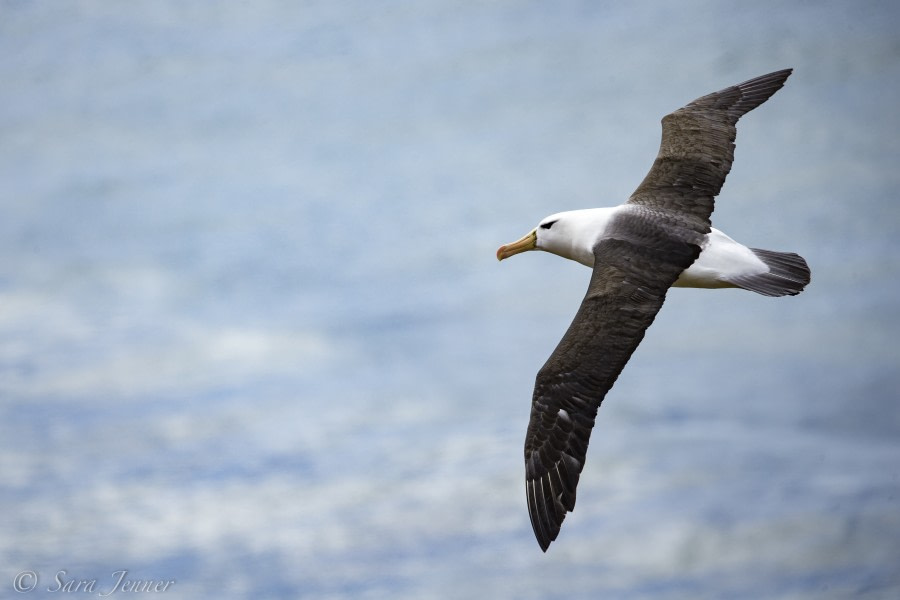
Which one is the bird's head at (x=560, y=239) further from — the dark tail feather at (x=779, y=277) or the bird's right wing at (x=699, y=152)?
the dark tail feather at (x=779, y=277)

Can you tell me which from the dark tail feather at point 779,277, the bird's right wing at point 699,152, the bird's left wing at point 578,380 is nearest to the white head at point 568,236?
the bird's right wing at point 699,152

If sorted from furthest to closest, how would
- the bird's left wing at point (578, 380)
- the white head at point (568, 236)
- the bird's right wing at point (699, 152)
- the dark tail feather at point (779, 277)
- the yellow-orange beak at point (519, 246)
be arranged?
the yellow-orange beak at point (519, 246)
the bird's right wing at point (699, 152)
the white head at point (568, 236)
the dark tail feather at point (779, 277)
the bird's left wing at point (578, 380)

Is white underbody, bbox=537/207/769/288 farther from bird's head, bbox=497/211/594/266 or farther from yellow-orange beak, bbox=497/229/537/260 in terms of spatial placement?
yellow-orange beak, bbox=497/229/537/260

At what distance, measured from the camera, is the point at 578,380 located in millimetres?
11977

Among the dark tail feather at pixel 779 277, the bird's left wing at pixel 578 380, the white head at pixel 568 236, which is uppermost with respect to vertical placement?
the white head at pixel 568 236

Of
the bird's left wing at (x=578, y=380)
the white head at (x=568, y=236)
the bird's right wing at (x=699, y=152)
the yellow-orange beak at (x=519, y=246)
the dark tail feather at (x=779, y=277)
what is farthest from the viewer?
the yellow-orange beak at (x=519, y=246)

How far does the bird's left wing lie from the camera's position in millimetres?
→ 11867

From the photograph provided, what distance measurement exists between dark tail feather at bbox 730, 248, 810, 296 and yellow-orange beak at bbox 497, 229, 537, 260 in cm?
207

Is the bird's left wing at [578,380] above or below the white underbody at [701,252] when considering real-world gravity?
below

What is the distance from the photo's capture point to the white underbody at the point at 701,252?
12.6 m

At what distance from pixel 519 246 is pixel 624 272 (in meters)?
1.88

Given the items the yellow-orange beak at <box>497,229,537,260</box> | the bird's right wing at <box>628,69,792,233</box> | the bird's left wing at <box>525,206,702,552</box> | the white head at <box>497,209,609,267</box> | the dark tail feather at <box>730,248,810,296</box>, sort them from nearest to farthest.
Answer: the bird's left wing at <box>525,206,702,552</box> → the dark tail feather at <box>730,248,810,296</box> → the white head at <box>497,209,609,267</box> → the bird's right wing at <box>628,69,792,233</box> → the yellow-orange beak at <box>497,229,537,260</box>

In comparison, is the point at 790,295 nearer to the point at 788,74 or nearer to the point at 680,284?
the point at 680,284

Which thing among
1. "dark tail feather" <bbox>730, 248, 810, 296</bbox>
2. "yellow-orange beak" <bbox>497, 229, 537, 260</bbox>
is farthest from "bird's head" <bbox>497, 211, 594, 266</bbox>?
"dark tail feather" <bbox>730, 248, 810, 296</bbox>
